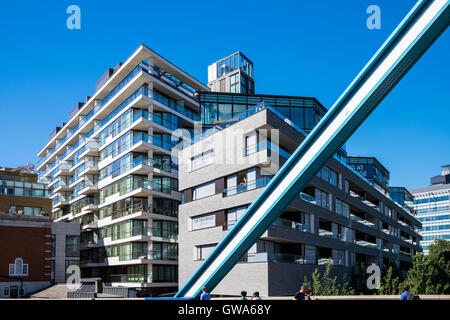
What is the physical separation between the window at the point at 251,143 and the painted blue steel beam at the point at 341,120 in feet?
66.1

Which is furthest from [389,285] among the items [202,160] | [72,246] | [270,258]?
[72,246]

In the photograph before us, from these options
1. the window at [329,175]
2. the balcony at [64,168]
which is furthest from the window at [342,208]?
the balcony at [64,168]

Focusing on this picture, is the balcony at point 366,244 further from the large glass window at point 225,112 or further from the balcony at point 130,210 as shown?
the balcony at point 130,210

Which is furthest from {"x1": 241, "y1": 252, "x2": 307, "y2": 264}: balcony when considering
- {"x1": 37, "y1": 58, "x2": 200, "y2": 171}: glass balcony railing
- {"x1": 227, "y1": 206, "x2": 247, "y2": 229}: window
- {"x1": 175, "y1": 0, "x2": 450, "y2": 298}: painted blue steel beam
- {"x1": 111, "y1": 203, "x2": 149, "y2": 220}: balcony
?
{"x1": 37, "y1": 58, "x2": 200, "y2": 171}: glass balcony railing

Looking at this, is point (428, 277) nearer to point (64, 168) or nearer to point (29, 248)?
point (29, 248)

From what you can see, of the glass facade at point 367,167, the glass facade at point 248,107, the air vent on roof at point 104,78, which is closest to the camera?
the glass facade at point 248,107

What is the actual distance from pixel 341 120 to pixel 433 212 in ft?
473

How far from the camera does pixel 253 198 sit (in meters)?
37.6

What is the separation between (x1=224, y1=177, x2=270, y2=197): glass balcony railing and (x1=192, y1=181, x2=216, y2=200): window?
2173 mm

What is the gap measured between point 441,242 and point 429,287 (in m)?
80.0

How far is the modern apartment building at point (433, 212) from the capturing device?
140875 mm
